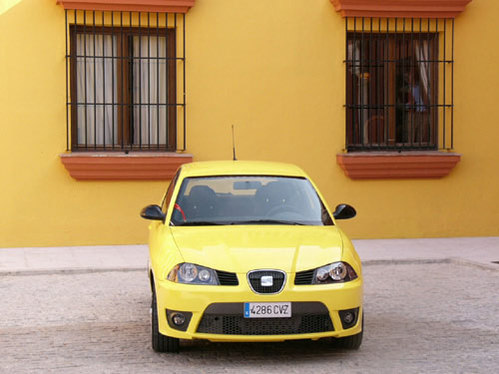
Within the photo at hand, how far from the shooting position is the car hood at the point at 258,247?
265 inches

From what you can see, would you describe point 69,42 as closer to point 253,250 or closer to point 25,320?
point 25,320

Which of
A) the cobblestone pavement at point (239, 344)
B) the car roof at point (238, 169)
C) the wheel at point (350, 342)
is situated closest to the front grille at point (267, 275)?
the cobblestone pavement at point (239, 344)

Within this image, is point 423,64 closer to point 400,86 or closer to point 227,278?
point 400,86

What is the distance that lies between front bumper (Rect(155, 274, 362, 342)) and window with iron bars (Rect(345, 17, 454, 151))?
7802 millimetres

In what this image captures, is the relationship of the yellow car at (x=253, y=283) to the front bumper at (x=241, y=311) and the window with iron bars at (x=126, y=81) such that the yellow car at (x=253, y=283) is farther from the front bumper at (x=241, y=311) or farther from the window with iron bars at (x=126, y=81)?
the window with iron bars at (x=126, y=81)

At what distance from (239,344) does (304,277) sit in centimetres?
100

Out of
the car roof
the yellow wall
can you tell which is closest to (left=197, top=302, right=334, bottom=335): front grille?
the car roof

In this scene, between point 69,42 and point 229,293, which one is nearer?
point 229,293

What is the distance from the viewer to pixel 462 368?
6578 mm

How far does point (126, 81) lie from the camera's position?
1382 centimetres

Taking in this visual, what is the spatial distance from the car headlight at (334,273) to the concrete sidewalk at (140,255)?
503 cm

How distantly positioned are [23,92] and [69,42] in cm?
97

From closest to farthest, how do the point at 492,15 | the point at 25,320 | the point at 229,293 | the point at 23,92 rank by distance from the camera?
the point at 229,293
the point at 25,320
the point at 23,92
the point at 492,15

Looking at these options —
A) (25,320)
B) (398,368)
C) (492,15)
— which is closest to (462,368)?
(398,368)
